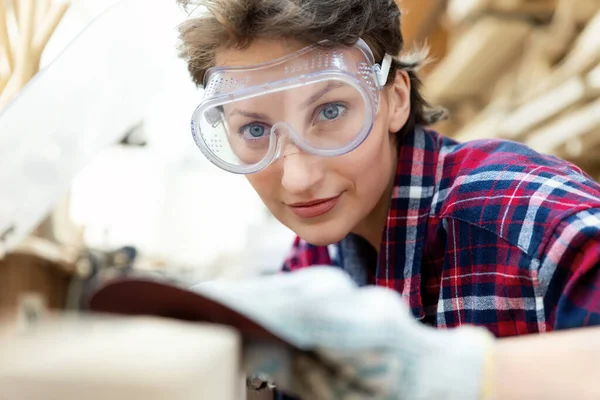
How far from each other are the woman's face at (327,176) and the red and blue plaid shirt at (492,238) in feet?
0.23

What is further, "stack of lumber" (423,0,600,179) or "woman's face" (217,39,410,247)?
"stack of lumber" (423,0,600,179)

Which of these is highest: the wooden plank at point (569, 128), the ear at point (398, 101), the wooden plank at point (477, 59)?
the wooden plank at point (477, 59)

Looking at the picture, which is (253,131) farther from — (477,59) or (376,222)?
(477,59)

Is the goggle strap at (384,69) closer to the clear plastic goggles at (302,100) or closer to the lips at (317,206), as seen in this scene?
the clear plastic goggles at (302,100)

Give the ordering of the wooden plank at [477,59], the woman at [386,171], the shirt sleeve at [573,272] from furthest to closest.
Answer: the wooden plank at [477,59]
the woman at [386,171]
the shirt sleeve at [573,272]

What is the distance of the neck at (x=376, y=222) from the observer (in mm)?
1507

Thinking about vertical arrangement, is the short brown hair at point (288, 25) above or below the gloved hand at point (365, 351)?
above

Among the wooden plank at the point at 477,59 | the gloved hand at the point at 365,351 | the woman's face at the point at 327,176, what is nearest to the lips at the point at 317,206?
the woman's face at the point at 327,176

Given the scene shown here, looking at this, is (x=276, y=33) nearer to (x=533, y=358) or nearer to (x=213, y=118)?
(x=213, y=118)

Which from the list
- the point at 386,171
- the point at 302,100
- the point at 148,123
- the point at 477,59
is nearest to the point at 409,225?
the point at 386,171

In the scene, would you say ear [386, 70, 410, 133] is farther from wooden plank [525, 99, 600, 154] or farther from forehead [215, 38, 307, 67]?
wooden plank [525, 99, 600, 154]

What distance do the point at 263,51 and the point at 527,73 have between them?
202cm

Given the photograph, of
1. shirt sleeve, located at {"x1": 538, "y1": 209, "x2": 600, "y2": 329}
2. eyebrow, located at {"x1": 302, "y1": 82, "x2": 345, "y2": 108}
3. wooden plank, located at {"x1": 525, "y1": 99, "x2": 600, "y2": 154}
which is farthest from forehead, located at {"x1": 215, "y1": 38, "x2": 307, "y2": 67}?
wooden plank, located at {"x1": 525, "y1": 99, "x2": 600, "y2": 154}

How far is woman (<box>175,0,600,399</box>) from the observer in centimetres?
100
